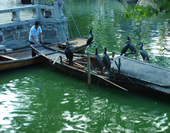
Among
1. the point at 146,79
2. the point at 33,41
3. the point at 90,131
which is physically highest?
the point at 33,41

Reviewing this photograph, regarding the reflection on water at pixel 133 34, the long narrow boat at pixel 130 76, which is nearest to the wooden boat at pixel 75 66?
the long narrow boat at pixel 130 76

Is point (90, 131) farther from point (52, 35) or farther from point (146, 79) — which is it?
point (52, 35)

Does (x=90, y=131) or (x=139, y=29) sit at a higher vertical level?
(x=139, y=29)

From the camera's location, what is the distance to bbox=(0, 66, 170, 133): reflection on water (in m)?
7.70

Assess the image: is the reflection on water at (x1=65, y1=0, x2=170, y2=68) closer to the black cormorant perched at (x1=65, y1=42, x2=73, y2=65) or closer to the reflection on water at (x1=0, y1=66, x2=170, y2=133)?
the black cormorant perched at (x1=65, y1=42, x2=73, y2=65)

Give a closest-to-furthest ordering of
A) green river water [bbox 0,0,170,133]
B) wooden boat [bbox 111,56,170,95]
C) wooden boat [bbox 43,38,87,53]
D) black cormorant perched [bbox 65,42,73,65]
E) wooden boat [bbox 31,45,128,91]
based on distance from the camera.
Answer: green river water [bbox 0,0,170,133] → wooden boat [bbox 111,56,170,95] → wooden boat [bbox 31,45,128,91] → black cormorant perched [bbox 65,42,73,65] → wooden boat [bbox 43,38,87,53]

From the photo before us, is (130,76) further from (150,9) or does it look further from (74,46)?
(74,46)

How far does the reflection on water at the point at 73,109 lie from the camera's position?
25.2 ft

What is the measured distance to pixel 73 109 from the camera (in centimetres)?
873

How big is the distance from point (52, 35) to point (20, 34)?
6.60 feet

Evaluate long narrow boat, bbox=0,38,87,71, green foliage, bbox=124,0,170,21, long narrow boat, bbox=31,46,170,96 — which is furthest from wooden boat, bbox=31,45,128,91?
green foliage, bbox=124,0,170,21

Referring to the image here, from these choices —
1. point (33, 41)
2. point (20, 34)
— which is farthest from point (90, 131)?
point (20, 34)

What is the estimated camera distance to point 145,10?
5.59m

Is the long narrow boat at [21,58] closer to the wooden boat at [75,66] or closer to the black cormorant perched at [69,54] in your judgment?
the wooden boat at [75,66]
